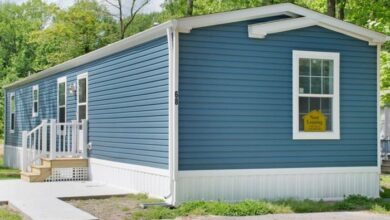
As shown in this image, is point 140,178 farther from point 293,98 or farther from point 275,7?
point 275,7

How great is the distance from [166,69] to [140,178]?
8.40 ft

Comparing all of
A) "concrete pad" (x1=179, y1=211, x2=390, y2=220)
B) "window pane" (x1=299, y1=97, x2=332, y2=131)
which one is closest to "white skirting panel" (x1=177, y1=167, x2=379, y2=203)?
"window pane" (x1=299, y1=97, x2=332, y2=131)

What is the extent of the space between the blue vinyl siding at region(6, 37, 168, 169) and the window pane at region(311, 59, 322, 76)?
300 cm

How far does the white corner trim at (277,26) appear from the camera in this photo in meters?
10.7

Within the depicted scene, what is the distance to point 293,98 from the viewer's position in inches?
435

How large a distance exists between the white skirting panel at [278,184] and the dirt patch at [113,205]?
37.7 inches

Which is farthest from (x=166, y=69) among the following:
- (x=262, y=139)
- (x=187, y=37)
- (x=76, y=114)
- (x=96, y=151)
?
(x=76, y=114)

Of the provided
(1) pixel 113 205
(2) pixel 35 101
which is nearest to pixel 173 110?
(1) pixel 113 205

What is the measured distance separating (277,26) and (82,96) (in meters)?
6.90

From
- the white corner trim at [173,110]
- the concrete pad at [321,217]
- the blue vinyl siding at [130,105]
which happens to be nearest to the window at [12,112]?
the blue vinyl siding at [130,105]

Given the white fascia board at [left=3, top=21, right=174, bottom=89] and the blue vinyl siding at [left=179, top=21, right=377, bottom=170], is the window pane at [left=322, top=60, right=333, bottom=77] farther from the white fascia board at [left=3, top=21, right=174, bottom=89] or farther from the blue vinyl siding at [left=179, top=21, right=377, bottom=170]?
the white fascia board at [left=3, top=21, right=174, bottom=89]

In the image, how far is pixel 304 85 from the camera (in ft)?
36.9

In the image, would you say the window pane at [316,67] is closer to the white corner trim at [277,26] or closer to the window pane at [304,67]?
the window pane at [304,67]

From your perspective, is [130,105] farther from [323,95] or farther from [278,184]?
[323,95]
